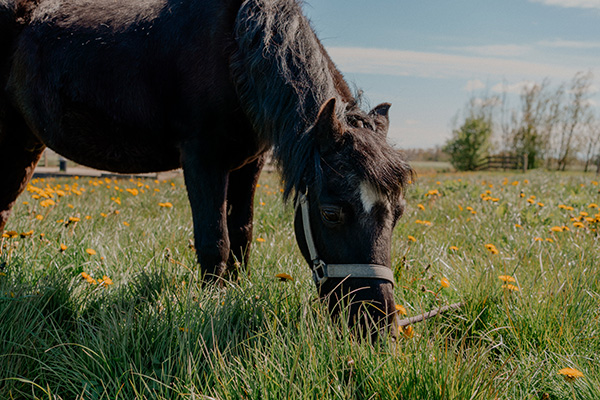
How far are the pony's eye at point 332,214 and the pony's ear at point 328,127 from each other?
0.30 m

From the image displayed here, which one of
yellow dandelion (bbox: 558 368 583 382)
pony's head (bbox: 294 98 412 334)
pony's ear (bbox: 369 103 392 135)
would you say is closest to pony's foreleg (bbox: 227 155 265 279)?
pony's ear (bbox: 369 103 392 135)

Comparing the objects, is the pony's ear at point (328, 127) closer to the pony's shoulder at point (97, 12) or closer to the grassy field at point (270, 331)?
the grassy field at point (270, 331)

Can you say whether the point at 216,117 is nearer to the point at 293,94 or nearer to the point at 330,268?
the point at 293,94

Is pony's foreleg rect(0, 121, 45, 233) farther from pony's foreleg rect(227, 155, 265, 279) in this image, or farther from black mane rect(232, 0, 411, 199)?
black mane rect(232, 0, 411, 199)

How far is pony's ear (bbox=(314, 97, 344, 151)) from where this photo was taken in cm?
212

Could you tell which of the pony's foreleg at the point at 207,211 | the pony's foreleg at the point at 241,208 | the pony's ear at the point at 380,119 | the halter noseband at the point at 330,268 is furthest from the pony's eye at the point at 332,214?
the pony's foreleg at the point at 241,208

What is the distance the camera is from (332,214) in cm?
209

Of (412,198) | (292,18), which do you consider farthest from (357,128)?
(412,198)

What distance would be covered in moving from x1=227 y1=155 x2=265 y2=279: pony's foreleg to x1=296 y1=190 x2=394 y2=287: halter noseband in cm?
109

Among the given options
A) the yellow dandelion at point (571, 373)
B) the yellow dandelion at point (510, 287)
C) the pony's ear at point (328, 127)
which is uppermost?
the pony's ear at point (328, 127)

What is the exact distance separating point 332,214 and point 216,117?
1110mm

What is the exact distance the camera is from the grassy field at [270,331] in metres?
1.67

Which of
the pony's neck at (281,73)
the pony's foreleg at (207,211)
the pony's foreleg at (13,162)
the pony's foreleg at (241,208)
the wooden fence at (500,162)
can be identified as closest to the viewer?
the pony's neck at (281,73)

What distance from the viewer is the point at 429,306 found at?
2738 millimetres
